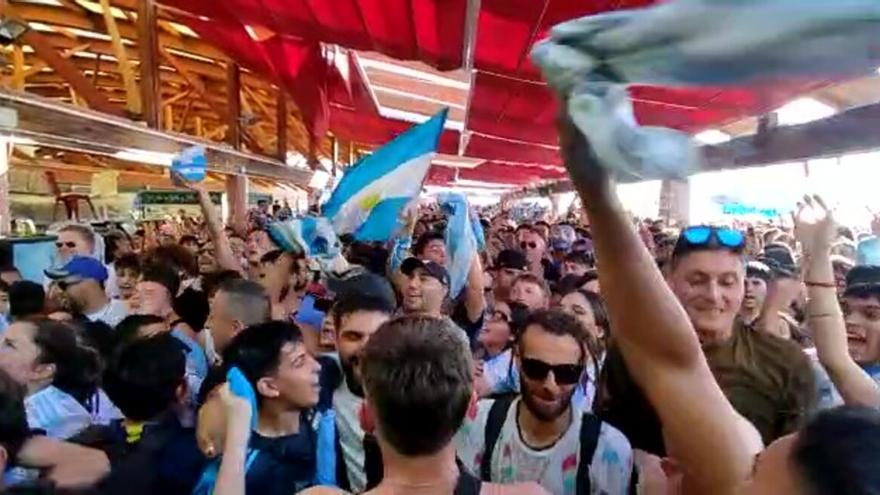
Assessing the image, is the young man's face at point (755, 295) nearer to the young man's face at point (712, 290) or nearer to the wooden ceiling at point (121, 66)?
the young man's face at point (712, 290)

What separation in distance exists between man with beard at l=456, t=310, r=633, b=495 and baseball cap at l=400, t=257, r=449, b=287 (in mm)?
1704

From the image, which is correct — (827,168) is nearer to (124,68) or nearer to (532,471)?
(532,471)

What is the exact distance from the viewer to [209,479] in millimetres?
2311

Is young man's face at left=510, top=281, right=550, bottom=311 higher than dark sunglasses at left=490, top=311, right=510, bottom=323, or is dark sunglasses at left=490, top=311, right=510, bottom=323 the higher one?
young man's face at left=510, top=281, right=550, bottom=311

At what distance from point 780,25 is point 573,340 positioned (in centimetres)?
160

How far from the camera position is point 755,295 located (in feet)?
12.9

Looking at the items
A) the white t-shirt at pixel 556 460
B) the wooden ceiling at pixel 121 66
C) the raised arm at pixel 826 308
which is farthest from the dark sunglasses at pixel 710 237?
the wooden ceiling at pixel 121 66

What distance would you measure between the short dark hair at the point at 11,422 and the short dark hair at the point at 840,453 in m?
1.73

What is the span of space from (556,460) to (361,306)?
36.9 inches


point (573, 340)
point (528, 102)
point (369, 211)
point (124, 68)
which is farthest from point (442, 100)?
point (573, 340)

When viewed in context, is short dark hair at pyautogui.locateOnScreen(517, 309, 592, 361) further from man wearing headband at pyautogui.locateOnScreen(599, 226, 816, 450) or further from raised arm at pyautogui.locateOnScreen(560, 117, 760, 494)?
raised arm at pyautogui.locateOnScreen(560, 117, 760, 494)

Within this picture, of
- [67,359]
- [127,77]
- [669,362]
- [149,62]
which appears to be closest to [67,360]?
[67,359]

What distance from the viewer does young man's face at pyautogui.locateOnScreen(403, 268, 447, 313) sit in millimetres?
4113

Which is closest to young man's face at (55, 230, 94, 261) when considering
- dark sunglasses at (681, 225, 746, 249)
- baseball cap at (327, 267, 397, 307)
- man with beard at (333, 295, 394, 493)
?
baseball cap at (327, 267, 397, 307)
